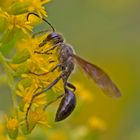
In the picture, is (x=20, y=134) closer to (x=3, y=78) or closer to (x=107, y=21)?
(x=3, y=78)

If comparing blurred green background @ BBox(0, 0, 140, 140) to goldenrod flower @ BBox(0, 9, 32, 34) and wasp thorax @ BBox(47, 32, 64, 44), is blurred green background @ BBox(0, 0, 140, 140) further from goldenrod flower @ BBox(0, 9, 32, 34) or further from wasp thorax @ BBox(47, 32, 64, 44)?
goldenrod flower @ BBox(0, 9, 32, 34)

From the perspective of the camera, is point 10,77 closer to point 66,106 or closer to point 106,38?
point 66,106

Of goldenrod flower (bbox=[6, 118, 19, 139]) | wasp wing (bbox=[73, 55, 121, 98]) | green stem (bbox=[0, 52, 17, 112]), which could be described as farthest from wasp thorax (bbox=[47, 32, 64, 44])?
goldenrod flower (bbox=[6, 118, 19, 139])

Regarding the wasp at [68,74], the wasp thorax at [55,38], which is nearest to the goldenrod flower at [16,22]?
the wasp at [68,74]

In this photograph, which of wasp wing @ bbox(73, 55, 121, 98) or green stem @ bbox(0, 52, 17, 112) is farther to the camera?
wasp wing @ bbox(73, 55, 121, 98)

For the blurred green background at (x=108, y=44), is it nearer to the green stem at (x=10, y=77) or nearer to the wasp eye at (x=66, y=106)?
the wasp eye at (x=66, y=106)

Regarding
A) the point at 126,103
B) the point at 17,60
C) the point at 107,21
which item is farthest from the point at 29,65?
the point at 107,21
